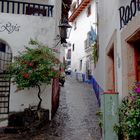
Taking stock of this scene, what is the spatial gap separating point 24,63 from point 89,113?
13.6ft

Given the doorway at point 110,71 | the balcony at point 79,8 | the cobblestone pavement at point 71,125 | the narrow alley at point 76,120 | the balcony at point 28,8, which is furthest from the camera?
the balcony at point 79,8

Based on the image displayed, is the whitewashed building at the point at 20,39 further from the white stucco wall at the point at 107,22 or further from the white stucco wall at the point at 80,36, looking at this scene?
the white stucco wall at the point at 80,36

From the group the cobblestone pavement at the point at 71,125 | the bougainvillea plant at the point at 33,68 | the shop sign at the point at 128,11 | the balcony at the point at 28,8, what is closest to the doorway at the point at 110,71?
the cobblestone pavement at the point at 71,125

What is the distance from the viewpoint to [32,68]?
30.1 ft

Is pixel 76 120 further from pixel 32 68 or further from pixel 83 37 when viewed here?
pixel 83 37

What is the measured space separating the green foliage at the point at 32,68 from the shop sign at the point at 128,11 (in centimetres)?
321

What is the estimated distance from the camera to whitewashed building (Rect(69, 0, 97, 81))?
2509cm

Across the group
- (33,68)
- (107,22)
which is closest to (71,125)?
(33,68)

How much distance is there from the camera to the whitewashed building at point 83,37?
82.3 feet

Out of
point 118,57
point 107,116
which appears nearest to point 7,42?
point 118,57

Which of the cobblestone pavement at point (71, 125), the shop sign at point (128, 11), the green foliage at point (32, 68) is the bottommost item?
the cobblestone pavement at point (71, 125)

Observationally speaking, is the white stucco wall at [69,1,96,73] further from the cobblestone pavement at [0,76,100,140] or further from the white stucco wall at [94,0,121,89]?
the cobblestone pavement at [0,76,100,140]

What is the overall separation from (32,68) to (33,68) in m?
0.04

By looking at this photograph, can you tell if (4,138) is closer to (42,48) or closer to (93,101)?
(42,48)
